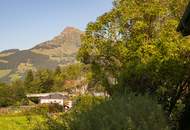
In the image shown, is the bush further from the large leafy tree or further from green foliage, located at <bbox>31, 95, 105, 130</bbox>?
the large leafy tree

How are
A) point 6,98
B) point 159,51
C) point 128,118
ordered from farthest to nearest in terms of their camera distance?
point 6,98, point 159,51, point 128,118

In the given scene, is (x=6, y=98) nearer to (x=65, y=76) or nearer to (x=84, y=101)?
(x=65, y=76)

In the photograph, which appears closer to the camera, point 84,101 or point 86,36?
point 84,101

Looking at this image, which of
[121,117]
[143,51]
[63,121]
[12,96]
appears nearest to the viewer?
[121,117]

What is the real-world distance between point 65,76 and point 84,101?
145 metres

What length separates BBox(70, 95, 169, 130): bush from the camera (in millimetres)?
7804

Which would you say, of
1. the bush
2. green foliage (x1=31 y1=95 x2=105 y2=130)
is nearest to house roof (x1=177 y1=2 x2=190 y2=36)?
the bush

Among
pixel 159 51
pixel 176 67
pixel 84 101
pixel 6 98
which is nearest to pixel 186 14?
pixel 84 101

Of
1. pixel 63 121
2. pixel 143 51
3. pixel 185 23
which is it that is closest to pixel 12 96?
pixel 143 51

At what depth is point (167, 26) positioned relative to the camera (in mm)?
23578

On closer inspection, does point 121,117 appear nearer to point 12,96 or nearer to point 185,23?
point 185,23

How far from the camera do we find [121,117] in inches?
313

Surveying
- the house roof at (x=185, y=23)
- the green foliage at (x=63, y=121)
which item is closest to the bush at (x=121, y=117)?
the green foliage at (x=63, y=121)

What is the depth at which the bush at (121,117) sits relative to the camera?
7804 millimetres
